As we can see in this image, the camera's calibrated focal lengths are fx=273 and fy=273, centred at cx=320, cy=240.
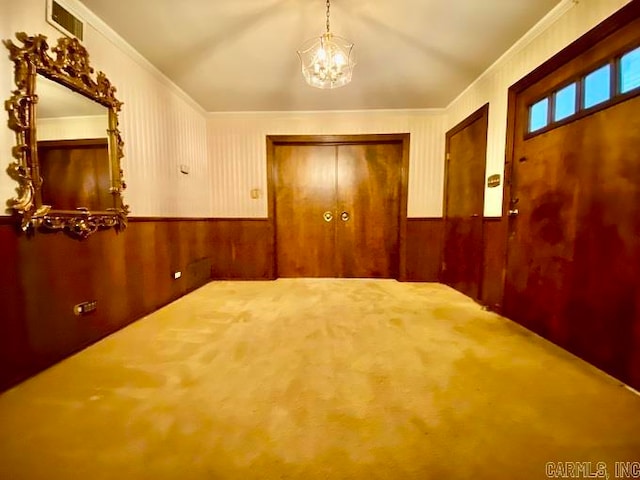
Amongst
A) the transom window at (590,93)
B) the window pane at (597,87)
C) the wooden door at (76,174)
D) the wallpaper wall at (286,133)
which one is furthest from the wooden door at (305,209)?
the window pane at (597,87)

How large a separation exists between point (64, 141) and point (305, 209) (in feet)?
9.24

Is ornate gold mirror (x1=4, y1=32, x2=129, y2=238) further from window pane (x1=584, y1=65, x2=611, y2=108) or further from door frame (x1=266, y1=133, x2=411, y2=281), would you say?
window pane (x1=584, y1=65, x2=611, y2=108)

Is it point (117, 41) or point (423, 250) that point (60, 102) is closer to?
point (117, 41)

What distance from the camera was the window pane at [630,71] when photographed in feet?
4.85

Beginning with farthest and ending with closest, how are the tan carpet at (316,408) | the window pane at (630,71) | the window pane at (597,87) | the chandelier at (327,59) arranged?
the chandelier at (327,59)
the window pane at (597,87)
the window pane at (630,71)
the tan carpet at (316,408)

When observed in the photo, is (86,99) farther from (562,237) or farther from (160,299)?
(562,237)

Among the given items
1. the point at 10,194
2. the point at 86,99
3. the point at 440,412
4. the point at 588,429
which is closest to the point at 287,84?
the point at 86,99

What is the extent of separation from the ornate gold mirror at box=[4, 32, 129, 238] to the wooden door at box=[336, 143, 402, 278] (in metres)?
2.77

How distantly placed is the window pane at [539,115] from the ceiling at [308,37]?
1.94ft

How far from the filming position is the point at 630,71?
151cm

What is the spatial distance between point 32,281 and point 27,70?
1.23 meters

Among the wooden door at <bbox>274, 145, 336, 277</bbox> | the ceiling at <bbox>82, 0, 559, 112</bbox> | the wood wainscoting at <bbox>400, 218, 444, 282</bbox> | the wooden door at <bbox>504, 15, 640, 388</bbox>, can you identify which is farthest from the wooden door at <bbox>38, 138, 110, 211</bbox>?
the wood wainscoting at <bbox>400, 218, 444, 282</bbox>

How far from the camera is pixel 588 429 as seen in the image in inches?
46.1

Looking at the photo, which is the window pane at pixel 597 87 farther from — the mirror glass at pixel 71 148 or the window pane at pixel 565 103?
the mirror glass at pixel 71 148
